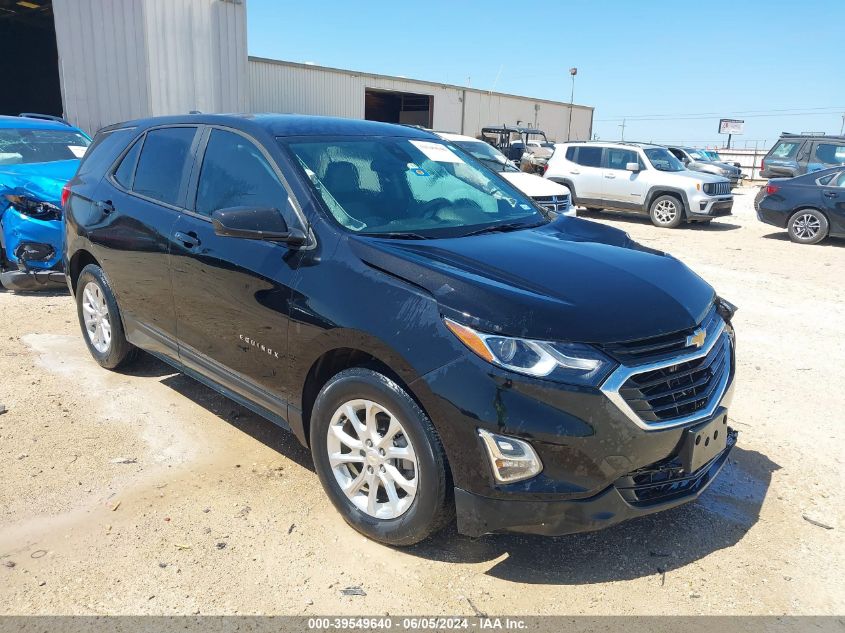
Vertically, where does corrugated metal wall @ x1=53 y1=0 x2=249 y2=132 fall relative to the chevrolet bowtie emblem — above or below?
above

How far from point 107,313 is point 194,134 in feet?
5.10

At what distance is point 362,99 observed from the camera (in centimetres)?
3125

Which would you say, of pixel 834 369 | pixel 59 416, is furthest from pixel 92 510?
pixel 834 369

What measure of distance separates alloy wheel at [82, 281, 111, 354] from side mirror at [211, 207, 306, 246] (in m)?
2.09

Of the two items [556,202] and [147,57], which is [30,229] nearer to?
[556,202]

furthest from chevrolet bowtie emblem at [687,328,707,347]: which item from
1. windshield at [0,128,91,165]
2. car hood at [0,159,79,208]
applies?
windshield at [0,128,91,165]

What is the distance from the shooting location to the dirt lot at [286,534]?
2609 millimetres

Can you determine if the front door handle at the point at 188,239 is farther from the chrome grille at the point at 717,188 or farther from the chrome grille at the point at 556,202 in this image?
the chrome grille at the point at 717,188

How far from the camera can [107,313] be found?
468 centimetres

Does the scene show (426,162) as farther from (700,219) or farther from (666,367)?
(700,219)

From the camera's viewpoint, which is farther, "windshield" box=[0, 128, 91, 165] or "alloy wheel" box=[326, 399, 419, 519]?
"windshield" box=[0, 128, 91, 165]

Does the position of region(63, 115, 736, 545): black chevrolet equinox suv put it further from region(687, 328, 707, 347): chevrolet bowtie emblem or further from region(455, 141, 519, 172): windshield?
region(455, 141, 519, 172): windshield

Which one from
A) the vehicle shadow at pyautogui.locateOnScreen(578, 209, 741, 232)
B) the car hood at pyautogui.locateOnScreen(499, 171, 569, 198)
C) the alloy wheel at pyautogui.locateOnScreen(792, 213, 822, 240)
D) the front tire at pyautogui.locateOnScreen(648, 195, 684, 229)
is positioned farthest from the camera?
the vehicle shadow at pyautogui.locateOnScreen(578, 209, 741, 232)

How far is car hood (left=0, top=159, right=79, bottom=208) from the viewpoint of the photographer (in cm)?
675
